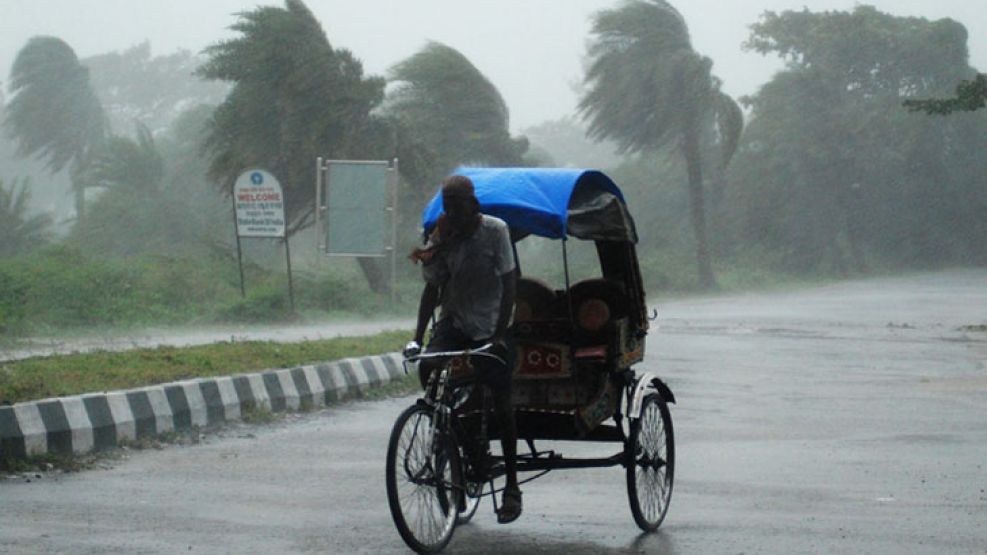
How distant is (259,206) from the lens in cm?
2728

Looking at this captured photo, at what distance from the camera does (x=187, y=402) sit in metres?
12.0

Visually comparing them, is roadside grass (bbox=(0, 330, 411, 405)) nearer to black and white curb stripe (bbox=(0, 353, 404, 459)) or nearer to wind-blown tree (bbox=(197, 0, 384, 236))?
black and white curb stripe (bbox=(0, 353, 404, 459))

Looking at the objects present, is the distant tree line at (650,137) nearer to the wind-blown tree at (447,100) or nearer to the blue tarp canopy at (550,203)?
the wind-blown tree at (447,100)

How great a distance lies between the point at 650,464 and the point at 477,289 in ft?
4.50

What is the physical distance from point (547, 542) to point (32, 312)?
804 inches

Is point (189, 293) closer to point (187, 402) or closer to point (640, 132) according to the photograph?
point (187, 402)

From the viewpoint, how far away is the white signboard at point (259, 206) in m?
27.2

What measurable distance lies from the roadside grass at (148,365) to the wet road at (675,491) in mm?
920

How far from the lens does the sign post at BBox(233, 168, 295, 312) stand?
89.0 ft

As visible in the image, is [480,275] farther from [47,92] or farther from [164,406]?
[47,92]

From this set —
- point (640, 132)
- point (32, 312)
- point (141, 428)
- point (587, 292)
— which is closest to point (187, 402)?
point (141, 428)

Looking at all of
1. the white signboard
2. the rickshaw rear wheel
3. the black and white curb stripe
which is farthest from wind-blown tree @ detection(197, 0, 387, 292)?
the rickshaw rear wheel

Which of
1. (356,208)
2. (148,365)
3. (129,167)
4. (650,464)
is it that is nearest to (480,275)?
(650,464)

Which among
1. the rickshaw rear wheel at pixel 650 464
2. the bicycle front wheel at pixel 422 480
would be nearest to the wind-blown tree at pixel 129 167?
the rickshaw rear wheel at pixel 650 464
